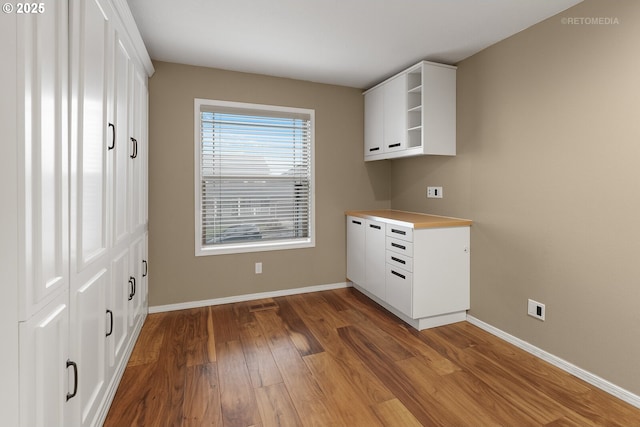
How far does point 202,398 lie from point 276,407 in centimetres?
44

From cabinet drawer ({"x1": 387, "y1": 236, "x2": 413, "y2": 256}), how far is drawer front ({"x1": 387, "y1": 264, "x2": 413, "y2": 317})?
6.4 inches

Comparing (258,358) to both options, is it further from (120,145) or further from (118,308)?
(120,145)

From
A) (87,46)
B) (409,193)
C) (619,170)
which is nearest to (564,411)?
(619,170)

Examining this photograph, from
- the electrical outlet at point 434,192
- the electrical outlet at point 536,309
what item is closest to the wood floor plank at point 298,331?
the electrical outlet at point 536,309

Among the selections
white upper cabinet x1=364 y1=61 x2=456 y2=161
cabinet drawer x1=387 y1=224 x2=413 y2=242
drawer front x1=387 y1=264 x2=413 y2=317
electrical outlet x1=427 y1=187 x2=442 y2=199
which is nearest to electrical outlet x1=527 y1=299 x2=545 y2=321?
drawer front x1=387 y1=264 x2=413 y2=317

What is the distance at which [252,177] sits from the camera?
135 inches

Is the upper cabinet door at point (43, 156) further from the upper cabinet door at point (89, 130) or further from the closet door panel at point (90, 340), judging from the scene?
the closet door panel at point (90, 340)

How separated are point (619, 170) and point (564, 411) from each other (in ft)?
4.57

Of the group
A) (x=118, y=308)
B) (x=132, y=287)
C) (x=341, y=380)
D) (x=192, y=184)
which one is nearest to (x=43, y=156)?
(x=118, y=308)

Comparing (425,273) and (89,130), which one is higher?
(89,130)

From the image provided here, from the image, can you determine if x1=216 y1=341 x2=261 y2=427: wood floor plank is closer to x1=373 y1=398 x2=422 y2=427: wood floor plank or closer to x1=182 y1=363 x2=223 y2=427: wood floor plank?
x1=182 y1=363 x2=223 y2=427: wood floor plank

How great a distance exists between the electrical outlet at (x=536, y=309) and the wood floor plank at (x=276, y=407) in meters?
1.83

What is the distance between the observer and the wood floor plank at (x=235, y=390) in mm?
1662

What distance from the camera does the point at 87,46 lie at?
139 cm
